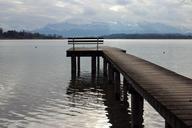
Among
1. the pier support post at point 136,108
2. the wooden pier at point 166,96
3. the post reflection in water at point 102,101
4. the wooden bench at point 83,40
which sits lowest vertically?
the post reflection in water at point 102,101

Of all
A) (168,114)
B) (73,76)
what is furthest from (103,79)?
(168,114)

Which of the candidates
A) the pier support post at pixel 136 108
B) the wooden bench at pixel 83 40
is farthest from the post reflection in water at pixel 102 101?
the wooden bench at pixel 83 40

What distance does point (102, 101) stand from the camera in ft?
79.0

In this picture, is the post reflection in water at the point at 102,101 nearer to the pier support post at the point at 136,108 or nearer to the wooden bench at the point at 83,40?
the pier support post at the point at 136,108

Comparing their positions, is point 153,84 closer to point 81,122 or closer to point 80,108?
point 81,122

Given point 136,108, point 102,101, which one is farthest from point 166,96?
point 102,101

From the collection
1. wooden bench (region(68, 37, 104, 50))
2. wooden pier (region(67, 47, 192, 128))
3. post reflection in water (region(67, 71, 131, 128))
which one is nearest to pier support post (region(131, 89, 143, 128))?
wooden pier (region(67, 47, 192, 128))

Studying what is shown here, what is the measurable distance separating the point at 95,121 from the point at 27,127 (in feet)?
10.7

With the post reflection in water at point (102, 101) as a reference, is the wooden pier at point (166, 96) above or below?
above

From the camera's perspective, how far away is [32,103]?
75.2 feet

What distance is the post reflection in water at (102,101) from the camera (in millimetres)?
18609

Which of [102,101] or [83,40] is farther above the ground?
[83,40]

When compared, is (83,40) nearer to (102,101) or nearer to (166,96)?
(102,101)

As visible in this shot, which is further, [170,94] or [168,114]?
[170,94]
